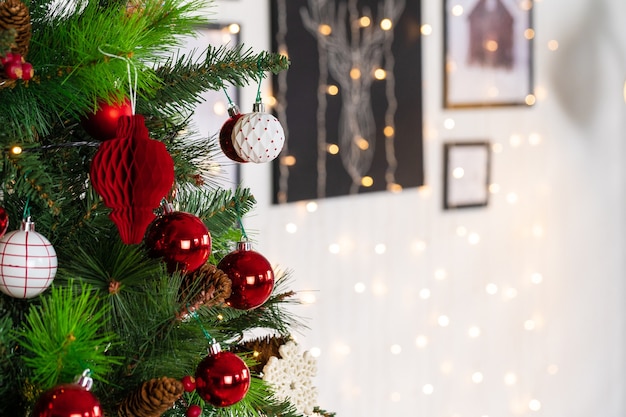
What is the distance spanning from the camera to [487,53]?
2.35 meters

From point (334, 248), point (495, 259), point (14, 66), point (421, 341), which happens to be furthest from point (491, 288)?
point (14, 66)

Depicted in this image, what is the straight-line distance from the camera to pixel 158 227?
807 mm

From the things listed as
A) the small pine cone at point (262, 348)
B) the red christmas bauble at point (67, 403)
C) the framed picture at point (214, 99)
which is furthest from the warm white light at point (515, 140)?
the red christmas bauble at point (67, 403)

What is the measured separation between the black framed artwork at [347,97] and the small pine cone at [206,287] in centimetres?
114

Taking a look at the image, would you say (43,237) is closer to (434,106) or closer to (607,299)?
(434,106)

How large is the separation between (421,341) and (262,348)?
3.98 feet

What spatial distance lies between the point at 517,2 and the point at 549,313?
96 centimetres

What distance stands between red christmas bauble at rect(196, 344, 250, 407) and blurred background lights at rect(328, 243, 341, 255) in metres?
1.28

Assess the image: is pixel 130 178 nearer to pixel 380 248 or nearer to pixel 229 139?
pixel 229 139

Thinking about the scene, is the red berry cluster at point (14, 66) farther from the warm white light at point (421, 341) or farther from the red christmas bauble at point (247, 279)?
the warm white light at point (421, 341)

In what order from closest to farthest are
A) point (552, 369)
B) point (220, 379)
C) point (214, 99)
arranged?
point (220, 379) → point (214, 99) → point (552, 369)

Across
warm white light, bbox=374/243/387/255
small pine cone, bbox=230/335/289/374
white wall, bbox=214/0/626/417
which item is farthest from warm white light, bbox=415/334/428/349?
small pine cone, bbox=230/335/289/374

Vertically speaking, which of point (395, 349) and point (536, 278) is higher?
point (536, 278)

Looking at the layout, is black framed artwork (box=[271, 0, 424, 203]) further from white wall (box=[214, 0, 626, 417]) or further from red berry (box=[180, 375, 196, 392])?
red berry (box=[180, 375, 196, 392])
